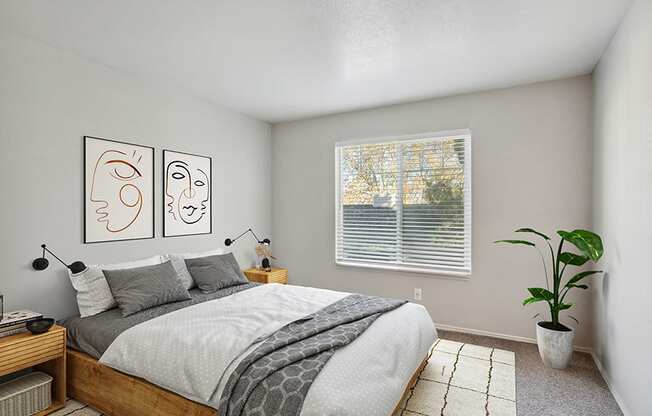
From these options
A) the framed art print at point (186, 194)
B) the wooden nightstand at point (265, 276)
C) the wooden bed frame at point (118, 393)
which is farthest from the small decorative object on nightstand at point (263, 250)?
the wooden bed frame at point (118, 393)

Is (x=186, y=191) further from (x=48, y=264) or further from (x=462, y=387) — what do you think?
(x=462, y=387)

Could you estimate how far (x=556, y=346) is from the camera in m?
2.94

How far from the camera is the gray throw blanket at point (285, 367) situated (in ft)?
5.48

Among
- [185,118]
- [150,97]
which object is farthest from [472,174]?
[150,97]

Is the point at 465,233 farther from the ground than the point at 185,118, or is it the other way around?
the point at 185,118

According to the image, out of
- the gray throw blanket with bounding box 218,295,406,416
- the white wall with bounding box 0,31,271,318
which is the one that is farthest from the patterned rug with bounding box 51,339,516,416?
the white wall with bounding box 0,31,271,318

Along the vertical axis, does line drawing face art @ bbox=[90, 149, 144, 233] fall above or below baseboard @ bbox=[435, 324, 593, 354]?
above

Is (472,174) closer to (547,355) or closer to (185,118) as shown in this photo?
(547,355)

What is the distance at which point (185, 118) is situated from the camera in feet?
12.6

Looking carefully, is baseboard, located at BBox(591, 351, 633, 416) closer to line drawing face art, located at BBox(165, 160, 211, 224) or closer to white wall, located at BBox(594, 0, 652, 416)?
white wall, located at BBox(594, 0, 652, 416)

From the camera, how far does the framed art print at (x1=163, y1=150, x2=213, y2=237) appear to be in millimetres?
3658

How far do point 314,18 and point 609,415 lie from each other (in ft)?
10.7

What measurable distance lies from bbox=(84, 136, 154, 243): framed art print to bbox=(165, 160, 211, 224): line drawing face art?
212 mm

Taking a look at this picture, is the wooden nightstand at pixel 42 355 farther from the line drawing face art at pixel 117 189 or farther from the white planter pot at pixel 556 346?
the white planter pot at pixel 556 346
